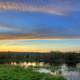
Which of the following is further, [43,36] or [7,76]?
[43,36]

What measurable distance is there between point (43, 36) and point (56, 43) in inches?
7.3

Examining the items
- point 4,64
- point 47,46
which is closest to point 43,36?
point 47,46

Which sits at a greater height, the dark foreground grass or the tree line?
Answer: the tree line

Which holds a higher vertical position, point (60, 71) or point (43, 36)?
point (43, 36)

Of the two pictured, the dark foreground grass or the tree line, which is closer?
the dark foreground grass

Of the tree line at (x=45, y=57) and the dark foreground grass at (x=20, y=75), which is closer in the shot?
the dark foreground grass at (x=20, y=75)

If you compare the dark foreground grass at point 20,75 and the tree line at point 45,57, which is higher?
the tree line at point 45,57

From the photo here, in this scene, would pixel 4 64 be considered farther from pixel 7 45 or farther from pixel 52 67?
pixel 52 67

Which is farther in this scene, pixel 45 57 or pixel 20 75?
pixel 45 57

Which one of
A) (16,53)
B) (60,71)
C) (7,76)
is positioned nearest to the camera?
(7,76)

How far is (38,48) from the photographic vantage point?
3309 millimetres

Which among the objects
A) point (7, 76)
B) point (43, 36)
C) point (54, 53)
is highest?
point (43, 36)

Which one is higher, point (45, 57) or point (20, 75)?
point (45, 57)

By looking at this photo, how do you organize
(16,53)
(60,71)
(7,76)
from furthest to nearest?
(16,53)
(60,71)
(7,76)
